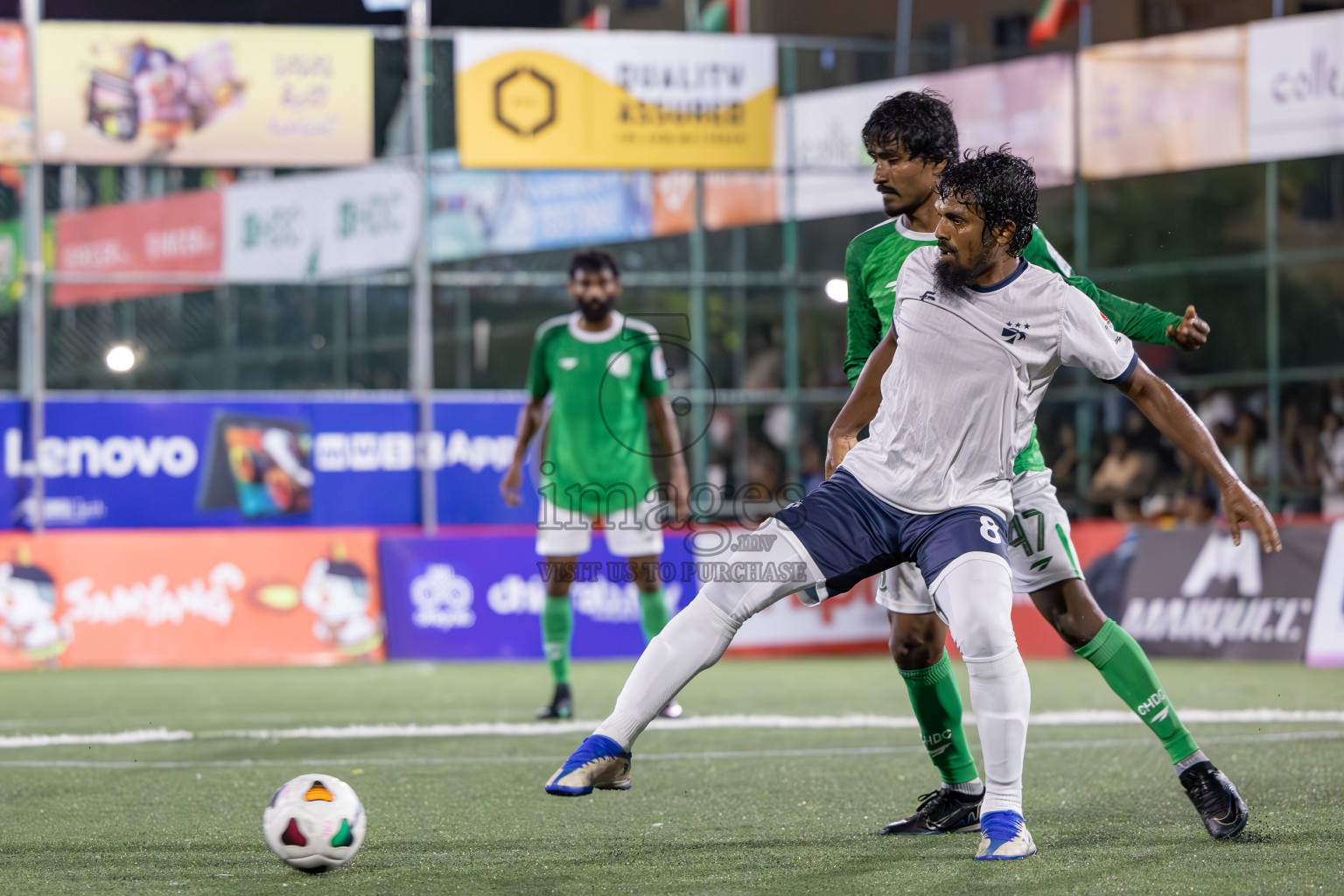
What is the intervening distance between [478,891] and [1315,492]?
1336 cm

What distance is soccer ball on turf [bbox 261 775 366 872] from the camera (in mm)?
4348

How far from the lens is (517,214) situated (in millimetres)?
18047

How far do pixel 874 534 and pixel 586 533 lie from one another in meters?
4.57

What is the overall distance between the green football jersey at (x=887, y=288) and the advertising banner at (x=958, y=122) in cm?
1228

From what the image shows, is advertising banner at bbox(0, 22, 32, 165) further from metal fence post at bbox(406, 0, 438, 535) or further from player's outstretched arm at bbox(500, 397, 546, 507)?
player's outstretched arm at bbox(500, 397, 546, 507)

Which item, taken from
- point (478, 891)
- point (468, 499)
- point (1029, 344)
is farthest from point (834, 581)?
point (468, 499)

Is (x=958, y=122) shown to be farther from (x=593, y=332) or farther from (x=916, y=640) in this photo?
(x=916, y=640)

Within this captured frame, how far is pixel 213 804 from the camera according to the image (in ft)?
19.0

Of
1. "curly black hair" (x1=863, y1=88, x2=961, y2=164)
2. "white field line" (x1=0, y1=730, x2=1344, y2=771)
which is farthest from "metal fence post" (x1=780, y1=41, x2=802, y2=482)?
"curly black hair" (x1=863, y1=88, x2=961, y2=164)

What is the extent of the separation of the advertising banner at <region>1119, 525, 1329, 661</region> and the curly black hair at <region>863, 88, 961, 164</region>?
8269 mm

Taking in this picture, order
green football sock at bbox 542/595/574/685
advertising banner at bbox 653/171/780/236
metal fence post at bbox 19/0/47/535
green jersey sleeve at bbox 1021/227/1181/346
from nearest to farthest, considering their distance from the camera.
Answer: green jersey sleeve at bbox 1021/227/1181/346
green football sock at bbox 542/595/574/685
metal fence post at bbox 19/0/47/535
advertising banner at bbox 653/171/780/236

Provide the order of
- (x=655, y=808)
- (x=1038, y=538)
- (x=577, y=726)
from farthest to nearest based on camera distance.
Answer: (x=577, y=726)
(x=655, y=808)
(x=1038, y=538)

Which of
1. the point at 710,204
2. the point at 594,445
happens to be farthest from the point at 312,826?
the point at 710,204

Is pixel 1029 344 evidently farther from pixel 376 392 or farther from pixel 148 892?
pixel 376 392
